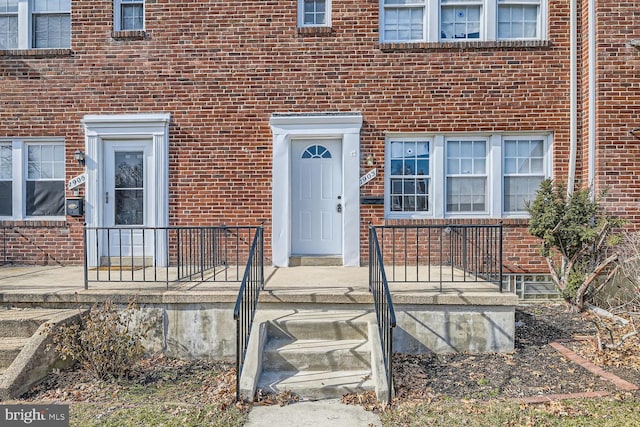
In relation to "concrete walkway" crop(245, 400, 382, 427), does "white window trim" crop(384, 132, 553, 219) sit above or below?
above

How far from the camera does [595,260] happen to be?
676cm

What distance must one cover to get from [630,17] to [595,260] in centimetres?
394

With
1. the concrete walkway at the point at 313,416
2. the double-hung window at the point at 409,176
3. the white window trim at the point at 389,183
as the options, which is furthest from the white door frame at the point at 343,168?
the concrete walkway at the point at 313,416

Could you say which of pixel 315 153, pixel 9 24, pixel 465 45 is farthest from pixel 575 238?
pixel 9 24

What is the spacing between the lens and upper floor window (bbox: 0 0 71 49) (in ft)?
24.9

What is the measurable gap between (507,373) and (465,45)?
5.20m

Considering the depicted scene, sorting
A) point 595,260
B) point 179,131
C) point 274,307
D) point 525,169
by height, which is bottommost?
point 274,307

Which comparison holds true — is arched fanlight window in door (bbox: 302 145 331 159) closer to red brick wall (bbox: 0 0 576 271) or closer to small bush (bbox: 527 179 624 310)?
red brick wall (bbox: 0 0 576 271)

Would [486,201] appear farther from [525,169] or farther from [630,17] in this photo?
[630,17]

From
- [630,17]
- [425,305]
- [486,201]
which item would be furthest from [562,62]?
[425,305]

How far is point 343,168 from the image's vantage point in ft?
23.8

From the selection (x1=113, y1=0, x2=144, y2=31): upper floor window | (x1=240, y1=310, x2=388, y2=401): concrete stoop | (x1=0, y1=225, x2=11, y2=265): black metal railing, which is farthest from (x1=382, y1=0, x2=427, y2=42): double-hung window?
(x1=0, y1=225, x2=11, y2=265): black metal railing

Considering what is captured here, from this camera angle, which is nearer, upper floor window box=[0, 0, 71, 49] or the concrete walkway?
the concrete walkway

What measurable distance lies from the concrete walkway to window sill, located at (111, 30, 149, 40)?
20.8 ft
